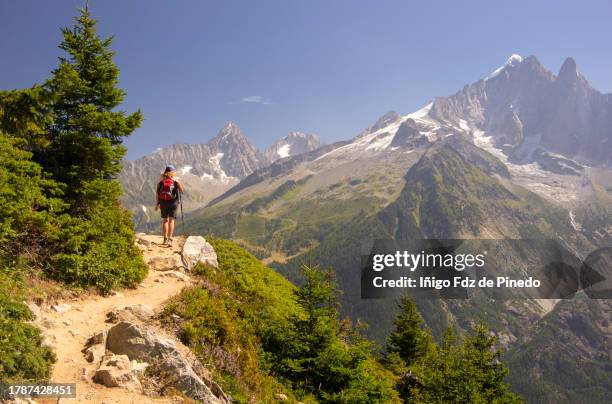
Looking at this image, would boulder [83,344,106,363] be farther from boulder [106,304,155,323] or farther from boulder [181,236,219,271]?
boulder [181,236,219,271]

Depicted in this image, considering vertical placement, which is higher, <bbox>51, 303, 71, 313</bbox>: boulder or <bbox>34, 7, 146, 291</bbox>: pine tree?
<bbox>34, 7, 146, 291</bbox>: pine tree

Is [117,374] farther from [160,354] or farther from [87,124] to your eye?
[87,124]

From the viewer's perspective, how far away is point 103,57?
16.4 meters

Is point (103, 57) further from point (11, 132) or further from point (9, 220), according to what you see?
point (9, 220)

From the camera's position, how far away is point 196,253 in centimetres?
1900

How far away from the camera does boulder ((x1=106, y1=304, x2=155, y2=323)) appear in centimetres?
1134

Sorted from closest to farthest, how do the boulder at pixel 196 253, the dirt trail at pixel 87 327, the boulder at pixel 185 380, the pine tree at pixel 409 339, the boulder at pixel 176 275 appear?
the dirt trail at pixel 87 327, the boulder at pixel 185 380, the boulder at pixel 176 275, the boulder at pixel 196 253, the pine tree at pixel 409 339

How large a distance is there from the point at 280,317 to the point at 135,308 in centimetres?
767

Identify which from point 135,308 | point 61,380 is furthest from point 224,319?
point 61,380

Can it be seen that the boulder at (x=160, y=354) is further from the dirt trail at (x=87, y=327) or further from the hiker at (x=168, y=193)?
the hiker at (x=168, y=193)

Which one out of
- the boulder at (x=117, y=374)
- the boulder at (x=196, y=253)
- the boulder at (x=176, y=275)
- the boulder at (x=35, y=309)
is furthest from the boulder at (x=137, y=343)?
the boulder at (x=196, y=253)

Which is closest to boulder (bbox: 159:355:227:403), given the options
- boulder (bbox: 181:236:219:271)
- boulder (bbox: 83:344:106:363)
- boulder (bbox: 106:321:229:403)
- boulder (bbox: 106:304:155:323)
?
boulder (bbox: 106:321:229:403)

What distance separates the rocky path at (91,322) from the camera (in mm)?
8531

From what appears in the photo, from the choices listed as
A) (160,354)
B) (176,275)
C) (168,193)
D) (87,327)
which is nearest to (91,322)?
(87,327)
